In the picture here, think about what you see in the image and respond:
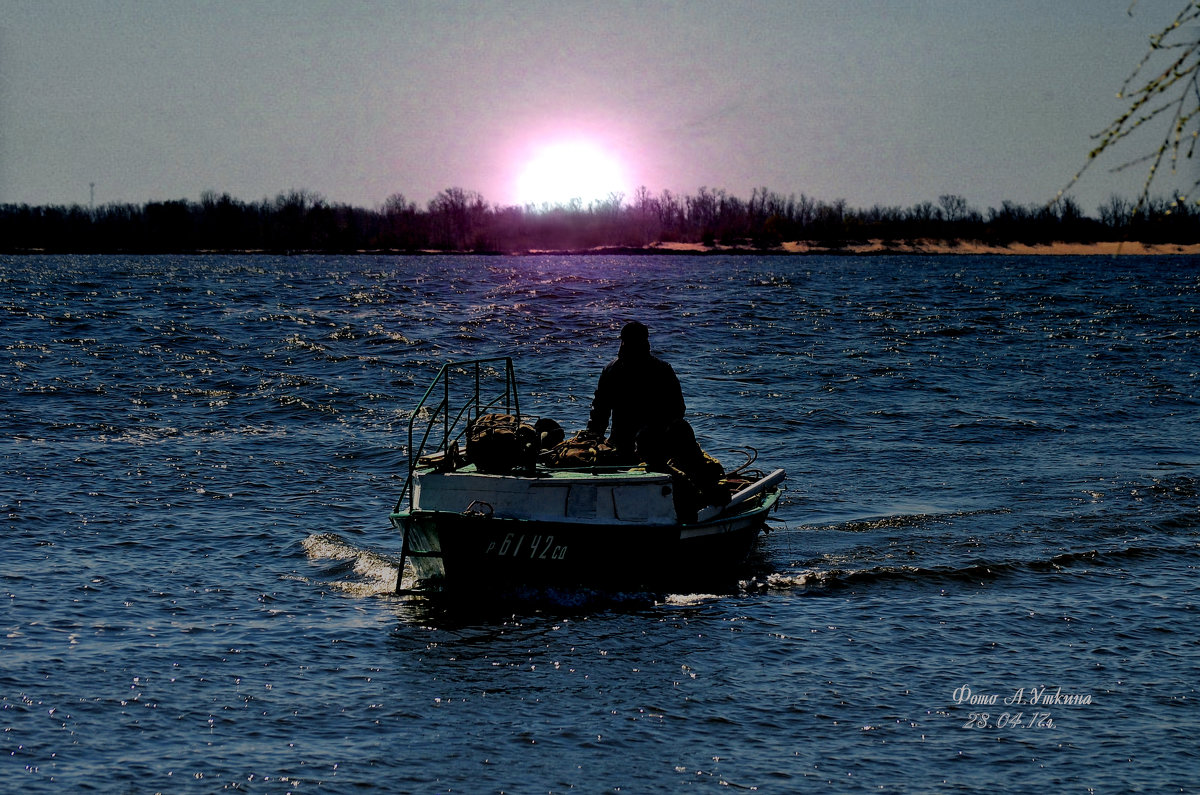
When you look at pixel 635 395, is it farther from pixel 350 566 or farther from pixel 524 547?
pixel 350 566

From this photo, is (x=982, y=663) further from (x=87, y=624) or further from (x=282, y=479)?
(x=282, y=479)

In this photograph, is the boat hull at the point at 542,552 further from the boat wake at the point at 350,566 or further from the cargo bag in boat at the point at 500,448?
the boat wake at the point at 350,566

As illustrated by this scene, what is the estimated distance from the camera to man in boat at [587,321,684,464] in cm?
1279

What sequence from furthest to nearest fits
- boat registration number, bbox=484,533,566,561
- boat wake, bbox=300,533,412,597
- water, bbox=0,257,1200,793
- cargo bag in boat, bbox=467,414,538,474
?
boat wake, bbox=300,533,412,597
cargo bag in boat, bbox=467,414,538,474
boat registration number, bbox=484,533,566,561
water, bbox=0,257,1200,793

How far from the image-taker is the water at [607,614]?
8031mm

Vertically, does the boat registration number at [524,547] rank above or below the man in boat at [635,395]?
below

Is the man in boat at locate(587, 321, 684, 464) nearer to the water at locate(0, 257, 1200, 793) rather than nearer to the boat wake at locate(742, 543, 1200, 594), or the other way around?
the water at locate(0, 257, 1200, 793)

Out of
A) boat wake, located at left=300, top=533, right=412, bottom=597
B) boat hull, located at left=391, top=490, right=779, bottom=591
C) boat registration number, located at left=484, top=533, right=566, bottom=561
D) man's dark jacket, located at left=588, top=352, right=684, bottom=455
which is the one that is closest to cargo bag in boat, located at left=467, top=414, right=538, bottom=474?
boat hull, located at left=391, top=490, right=779, bottom=591

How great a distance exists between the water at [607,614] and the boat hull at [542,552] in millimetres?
284

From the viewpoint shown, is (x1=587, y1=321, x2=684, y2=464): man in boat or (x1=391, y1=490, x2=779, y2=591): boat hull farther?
(x1=587, y1=321, x2=684, y2=464): man in boat

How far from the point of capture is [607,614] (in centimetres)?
1150

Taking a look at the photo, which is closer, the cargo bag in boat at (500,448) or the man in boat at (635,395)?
the cargo bag in boat at (500,448)

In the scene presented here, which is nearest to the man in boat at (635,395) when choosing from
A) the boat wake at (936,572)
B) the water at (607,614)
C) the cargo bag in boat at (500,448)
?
the cargo bag in boat at (500,448)

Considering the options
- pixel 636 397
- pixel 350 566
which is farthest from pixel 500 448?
pixel 350 566
